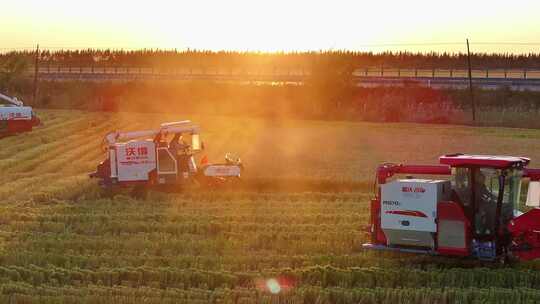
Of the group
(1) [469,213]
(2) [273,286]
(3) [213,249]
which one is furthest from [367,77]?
(2) [273,286]

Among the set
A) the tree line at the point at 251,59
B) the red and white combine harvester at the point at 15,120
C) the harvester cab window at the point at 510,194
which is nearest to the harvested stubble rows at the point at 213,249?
the harvester cab window at the point at 510,194

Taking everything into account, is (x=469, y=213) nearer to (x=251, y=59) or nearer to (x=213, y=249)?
(x=213, y=249)

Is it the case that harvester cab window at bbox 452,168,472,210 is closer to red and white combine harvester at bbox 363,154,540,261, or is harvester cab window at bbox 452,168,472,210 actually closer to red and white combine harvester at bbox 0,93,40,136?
red and white combine harvester at bbox 363,154,540,261

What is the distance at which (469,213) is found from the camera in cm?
1196

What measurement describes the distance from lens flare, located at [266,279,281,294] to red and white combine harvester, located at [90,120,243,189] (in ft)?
27.1

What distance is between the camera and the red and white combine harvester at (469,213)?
38.6 ft

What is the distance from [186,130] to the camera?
19219mm

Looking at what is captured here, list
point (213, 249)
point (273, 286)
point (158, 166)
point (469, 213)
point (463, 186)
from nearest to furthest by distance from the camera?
1. point (273, 286)
2. point (469, 213)
3. point (463, 186)
4. point (213, 249)
5. point (158, 166)

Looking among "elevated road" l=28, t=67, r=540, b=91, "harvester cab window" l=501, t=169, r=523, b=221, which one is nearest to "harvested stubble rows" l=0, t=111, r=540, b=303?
"harvester cab window" l=501, t=169, r=523, b=221

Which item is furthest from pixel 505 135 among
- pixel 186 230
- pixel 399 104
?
pixel 186 230

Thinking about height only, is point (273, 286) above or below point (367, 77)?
below

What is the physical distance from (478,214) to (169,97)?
105ft

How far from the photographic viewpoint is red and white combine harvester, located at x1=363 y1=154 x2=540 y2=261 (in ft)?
38.6

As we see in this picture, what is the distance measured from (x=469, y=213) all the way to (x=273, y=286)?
3.23 metres
